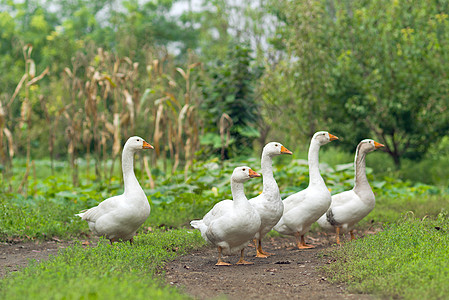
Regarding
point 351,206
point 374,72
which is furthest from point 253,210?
point 374,72

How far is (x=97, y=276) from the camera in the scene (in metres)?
4.23

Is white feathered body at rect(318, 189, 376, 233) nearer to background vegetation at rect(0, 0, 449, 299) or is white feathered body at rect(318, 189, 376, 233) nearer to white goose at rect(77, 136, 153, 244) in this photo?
background vegetation at rect(0, 0, 449, 299)

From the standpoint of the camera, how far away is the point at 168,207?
357 inches

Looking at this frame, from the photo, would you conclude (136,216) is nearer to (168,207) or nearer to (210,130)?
(168,207)

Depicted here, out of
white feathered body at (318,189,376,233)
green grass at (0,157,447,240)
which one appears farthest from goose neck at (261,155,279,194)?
green grass at (0,157,447,240)

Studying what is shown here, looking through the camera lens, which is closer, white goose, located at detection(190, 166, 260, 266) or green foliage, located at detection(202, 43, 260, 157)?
white goose, located at detection(190, 166, 260, 266)

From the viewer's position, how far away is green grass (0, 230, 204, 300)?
3551 millimetres

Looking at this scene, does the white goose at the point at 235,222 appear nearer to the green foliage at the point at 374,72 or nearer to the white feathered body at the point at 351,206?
the white feathered body at the point at 351,206

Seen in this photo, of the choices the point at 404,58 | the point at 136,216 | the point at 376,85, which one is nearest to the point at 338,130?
the point at 376,85

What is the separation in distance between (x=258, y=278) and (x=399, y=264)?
1425 mm

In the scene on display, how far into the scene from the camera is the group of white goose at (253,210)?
231 inches

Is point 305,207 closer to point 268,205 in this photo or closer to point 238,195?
point 268,205

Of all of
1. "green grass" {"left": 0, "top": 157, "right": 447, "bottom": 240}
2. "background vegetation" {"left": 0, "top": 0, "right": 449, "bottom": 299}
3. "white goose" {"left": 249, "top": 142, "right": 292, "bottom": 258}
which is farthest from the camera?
"green grass" {"left": 0, "top": 157, "right": 447, "bottom": 240}

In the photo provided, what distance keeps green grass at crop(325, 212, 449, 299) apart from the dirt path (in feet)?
0.54
